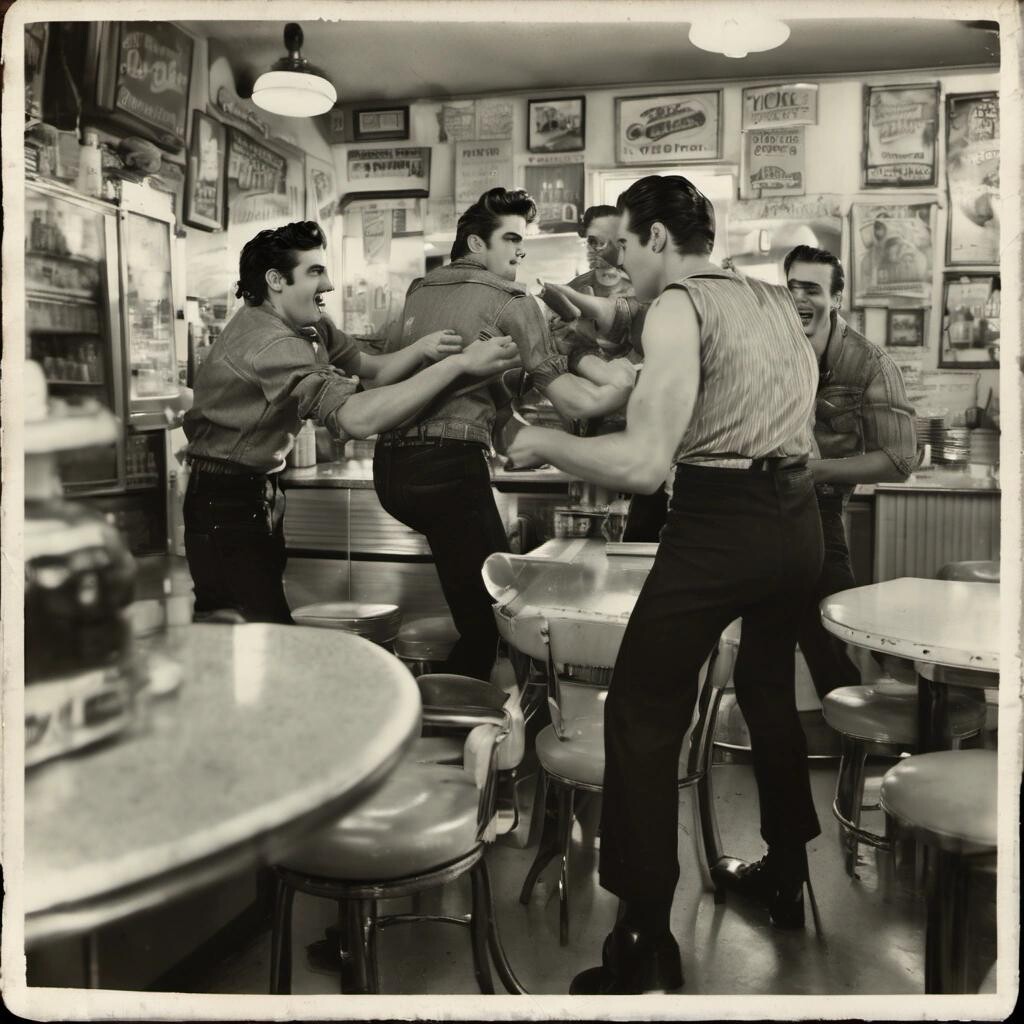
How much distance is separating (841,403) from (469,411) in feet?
2.40

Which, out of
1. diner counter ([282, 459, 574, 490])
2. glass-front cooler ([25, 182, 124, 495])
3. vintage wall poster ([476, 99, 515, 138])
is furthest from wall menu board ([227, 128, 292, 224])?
diner counter ([282, 459, 574, 490])

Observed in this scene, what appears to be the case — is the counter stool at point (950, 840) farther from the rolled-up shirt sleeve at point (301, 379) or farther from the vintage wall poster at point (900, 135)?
the rolled-up shirt sleeve at point (301, 379)

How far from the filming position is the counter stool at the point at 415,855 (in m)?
1.38

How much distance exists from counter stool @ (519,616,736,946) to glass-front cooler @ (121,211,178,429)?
855mm

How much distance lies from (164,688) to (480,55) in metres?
1.25

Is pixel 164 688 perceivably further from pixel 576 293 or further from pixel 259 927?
pixel 576 293

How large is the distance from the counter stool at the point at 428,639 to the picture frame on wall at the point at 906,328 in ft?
3.32

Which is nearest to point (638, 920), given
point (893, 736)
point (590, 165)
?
point (893, 736)

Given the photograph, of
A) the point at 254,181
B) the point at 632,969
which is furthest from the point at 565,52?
the point at 632,969

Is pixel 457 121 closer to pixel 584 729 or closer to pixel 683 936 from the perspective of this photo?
pixel 584 729

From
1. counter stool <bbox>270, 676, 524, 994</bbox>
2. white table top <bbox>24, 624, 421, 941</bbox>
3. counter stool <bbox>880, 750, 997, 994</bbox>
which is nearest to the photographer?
white table top <bbox>24, 624, 421, 941</bbox>

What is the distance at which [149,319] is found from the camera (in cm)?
169

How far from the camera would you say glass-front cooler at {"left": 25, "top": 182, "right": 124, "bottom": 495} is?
1540 mm

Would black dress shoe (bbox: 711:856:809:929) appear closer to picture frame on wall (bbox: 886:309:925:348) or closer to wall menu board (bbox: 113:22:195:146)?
picture frame on wall (bbox: 886:309:925:348)
